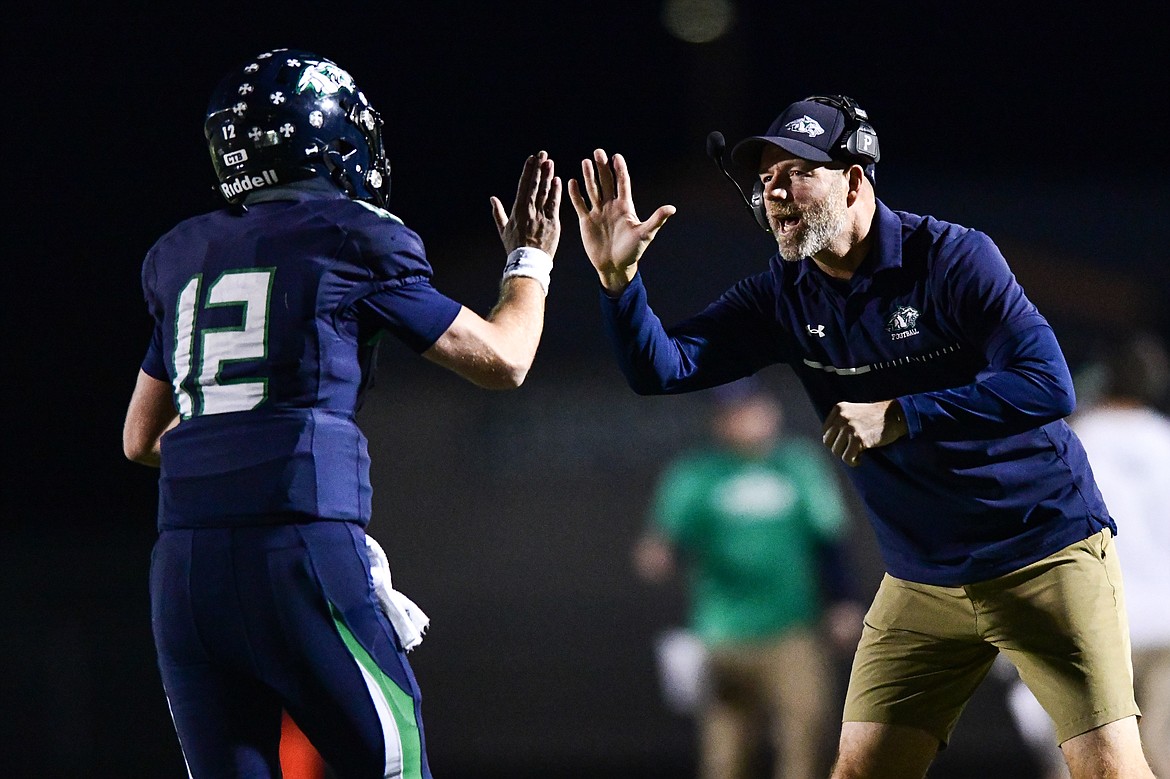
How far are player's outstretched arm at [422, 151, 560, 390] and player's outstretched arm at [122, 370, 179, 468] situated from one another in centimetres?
69

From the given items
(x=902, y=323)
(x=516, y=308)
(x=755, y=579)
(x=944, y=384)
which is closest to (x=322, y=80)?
(x=516, y=308)

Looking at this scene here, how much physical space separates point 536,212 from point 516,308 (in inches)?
14.1

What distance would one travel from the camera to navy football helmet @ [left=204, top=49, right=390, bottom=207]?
10.5ft

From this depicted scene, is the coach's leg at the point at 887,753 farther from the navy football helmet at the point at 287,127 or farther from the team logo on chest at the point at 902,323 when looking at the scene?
the navy football helmet at the point at 287,127

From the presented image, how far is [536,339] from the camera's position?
10.6 ft

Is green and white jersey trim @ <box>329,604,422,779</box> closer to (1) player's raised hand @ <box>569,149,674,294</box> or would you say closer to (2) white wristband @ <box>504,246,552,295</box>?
(2) white wristband @ <box>504,246,552,295</box>

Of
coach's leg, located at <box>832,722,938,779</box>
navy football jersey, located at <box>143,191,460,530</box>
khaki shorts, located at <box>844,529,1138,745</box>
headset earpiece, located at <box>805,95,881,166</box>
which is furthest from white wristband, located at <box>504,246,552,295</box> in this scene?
coach's leg, located at <box>832,722,938,779</box>

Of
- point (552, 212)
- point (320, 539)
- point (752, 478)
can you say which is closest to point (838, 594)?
point (752, 478)

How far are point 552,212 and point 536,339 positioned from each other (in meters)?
0.45

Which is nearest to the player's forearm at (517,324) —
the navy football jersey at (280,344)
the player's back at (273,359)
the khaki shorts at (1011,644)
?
the navy football jersey at (280,344)

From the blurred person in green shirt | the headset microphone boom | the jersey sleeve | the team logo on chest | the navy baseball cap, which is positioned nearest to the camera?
the jersey sleeve

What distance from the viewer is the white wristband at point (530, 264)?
11.1 feet

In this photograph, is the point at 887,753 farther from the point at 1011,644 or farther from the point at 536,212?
the point at 536,212

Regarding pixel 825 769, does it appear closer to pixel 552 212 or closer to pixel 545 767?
pixel 545 767
